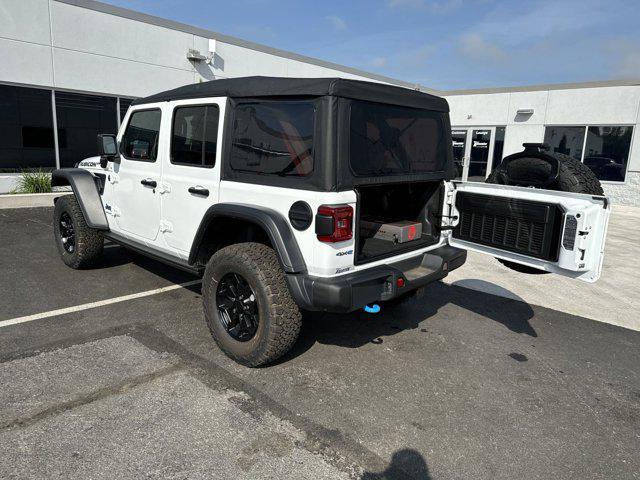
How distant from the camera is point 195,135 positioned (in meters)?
3.76

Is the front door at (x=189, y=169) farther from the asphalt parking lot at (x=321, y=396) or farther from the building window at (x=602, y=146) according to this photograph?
the building window at (x=602, y=146)

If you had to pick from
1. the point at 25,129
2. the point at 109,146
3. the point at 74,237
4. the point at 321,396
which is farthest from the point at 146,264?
the point at 25,129

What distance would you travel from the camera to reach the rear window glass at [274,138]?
9.87 feet

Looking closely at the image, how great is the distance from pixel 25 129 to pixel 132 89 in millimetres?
2739

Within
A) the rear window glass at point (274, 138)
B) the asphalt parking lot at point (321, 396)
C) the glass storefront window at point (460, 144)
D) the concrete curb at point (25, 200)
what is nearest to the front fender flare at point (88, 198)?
the asphalt parking lot at point (321, 396)

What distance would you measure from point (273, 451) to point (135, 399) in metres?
1.02

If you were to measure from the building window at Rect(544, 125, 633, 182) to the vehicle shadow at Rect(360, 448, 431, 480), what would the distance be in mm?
14674

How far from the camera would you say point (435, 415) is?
113 inches

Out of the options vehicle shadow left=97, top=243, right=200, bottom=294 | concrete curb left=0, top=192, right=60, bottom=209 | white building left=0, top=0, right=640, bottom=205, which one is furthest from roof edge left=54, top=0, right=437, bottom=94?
vehicle shadow left=97, top=243, right=200, bottom=294

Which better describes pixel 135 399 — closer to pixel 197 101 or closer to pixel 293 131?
pixel 293 131

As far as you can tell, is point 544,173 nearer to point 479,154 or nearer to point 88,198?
point 88,198

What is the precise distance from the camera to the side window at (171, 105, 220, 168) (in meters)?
3.58

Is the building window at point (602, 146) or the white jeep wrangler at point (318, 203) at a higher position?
the building window at point (602, 146)

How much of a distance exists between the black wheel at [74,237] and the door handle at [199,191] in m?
A: 2.20
